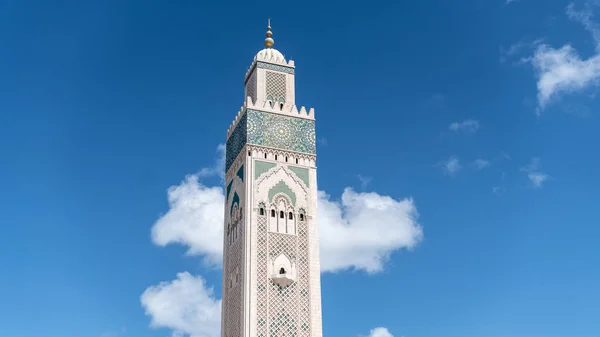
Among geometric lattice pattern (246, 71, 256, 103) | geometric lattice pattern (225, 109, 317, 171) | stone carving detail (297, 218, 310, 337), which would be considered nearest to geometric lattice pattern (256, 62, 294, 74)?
geometric lattice pattern (246, 71, 256, 103)

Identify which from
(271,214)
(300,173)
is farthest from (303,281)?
(300,173)

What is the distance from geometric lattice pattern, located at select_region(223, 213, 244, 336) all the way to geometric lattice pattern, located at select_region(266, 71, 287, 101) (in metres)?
3.94

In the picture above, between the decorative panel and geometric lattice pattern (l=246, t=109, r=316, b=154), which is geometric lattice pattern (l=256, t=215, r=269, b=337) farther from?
geometric lattice pattern (l=246, t=109, r=316, b=154)

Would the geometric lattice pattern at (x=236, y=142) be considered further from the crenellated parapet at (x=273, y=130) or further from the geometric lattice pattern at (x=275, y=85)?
the geometric lattice pattern at (x=275, y=85)

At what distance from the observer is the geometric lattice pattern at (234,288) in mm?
20891

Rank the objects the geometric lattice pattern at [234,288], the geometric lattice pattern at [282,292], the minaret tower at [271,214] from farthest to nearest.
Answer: the geometric lattice pattern at [234,288]
the minaret tower at [271,214]
the geometric lattice pattern at [282,292]

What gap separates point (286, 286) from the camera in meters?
21.0

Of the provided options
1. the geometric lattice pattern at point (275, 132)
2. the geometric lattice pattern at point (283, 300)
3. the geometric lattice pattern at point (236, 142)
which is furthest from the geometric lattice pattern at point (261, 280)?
the geometric lattice pattern at point (236, 142)

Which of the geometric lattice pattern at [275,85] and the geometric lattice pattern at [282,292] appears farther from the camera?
the geometric lattice pattern at [275,85]

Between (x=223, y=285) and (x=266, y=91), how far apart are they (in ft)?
18.3

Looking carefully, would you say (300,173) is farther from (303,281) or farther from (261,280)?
(261,280)

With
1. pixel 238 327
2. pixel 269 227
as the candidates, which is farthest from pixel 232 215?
pixel 238 327

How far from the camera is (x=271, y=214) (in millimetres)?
21844

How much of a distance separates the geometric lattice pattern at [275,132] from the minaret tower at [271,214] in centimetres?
3
